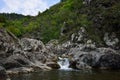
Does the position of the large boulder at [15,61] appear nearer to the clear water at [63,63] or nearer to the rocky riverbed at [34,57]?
the rocky riverbed at [34,57]

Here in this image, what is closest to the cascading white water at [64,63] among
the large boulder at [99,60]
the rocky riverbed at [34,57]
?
the rocky riverbed at [34,57]

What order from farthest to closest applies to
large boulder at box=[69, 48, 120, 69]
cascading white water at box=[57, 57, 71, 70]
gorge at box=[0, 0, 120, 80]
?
cascading white water at box=[57, 57, 71, 70] < large boulder at box=[69, 48, 120, 69] < gorge at box=[0, 0, 120, 80]

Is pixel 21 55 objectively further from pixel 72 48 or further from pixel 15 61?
pixel 72 48

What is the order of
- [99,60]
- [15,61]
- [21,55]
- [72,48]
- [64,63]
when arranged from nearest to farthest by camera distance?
[15,61]
[21,55]
[99,60]
[64,63]
[72,48]

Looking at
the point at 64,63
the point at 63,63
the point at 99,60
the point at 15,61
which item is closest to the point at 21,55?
the point at 15,61

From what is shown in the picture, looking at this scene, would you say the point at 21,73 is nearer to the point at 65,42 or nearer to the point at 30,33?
the point at 65,42

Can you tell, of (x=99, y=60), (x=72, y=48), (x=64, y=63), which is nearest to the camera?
(x=99, y=60)

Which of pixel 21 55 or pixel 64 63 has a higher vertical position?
pixel 21 55

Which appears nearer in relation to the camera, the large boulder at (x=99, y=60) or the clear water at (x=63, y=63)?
the large boulder at (x=99, y=60)

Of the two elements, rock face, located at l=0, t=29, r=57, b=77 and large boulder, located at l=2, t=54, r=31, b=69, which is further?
rock face, located at l=0, t=29, r=57, b=77

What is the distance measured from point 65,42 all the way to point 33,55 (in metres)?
58.2

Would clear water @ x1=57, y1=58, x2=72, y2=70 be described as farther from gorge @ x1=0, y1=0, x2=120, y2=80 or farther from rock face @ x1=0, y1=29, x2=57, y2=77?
rock face @ x1=0, y1=29, x2=57, y2=77

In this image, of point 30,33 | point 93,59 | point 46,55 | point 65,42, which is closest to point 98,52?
point 93,59

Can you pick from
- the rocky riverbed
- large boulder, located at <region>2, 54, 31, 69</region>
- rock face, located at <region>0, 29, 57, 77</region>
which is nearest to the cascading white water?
the rocky riverbed
